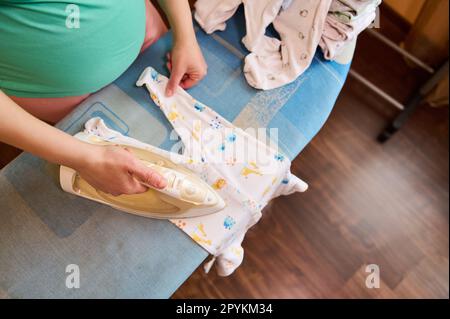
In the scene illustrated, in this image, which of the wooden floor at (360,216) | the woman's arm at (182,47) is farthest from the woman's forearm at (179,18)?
the wooden floor at (360,216)

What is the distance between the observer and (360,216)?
1319mm

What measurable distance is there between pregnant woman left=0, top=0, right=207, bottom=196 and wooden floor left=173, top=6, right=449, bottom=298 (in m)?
0.64

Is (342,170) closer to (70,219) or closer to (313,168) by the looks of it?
(313,168)

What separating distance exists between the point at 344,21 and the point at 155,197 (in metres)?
0.49

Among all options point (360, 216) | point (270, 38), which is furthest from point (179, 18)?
point (360, 216)

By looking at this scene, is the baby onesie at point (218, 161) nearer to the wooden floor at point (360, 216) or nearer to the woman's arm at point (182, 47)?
the woman's arm at point (182, 47)

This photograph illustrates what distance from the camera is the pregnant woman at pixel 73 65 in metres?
0.61

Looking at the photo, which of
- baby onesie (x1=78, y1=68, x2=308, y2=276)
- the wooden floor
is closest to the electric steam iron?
baby onesie (x1=78, y1=68, x2=308, y2=276)

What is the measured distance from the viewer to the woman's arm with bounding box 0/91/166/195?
1.99 ft

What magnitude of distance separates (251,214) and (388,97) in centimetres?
80

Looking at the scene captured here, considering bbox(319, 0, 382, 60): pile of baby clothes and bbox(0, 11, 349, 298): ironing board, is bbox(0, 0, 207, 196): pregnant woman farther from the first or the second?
bbox(319, 0, 382, 60): pile of baby clothes

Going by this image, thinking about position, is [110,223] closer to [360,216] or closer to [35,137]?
[35,137]

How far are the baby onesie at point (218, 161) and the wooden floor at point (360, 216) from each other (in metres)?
0.47
